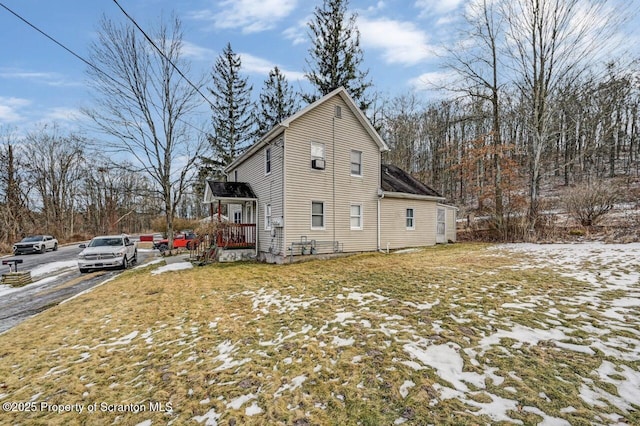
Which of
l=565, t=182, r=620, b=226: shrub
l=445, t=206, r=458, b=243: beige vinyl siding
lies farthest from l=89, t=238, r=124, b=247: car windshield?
l=565, t=182, r=620, b=226: shrub

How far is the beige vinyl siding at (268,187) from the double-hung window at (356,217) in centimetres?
381

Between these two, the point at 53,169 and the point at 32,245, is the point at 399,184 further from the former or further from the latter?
the point at 53,169

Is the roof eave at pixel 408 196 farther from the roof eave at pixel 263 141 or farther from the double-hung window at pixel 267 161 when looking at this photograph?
the roof eave at pixel 263 141

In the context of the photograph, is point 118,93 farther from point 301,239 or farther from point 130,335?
point 130,335

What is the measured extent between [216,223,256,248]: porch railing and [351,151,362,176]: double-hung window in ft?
19.2

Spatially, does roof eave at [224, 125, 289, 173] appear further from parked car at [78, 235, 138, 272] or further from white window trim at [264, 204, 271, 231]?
parked car at [78, 235, 138, 272]

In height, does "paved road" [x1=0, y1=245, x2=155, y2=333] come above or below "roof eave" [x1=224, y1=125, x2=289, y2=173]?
below

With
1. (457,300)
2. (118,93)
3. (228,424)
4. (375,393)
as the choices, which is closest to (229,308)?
(228,424)

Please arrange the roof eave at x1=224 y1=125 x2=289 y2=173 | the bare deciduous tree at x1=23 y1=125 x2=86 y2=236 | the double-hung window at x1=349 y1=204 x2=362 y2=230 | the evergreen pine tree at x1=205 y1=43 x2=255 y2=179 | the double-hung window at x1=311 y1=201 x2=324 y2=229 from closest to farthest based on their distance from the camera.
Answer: the roof eave at x1=224 y1=125 x2=289 y2=173 → the double-hung window at x1=311 y1=201 x2=324 y2=229 → the double-hung window at x1=349 y1=204 x2=362 y2=230 → the evergreen pine tree at x1=205 y1=43 x2=255 y2=179 → the bare deciduous tree at x1=23 y1=125 x2=86 y2=236

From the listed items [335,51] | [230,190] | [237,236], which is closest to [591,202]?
[237,236]

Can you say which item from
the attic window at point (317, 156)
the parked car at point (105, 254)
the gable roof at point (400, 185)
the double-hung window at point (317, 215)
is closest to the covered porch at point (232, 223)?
the double-hung window at point (317, 215)

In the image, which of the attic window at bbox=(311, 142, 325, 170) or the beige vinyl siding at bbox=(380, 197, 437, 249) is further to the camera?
the beige vinyl siding at bbox=(380, 197, 437, 249)

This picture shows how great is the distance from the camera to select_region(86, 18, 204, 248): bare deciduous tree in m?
17.0

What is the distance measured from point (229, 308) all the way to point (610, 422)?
606cm
